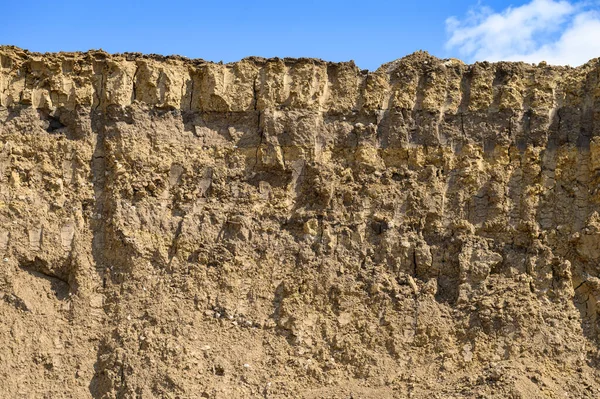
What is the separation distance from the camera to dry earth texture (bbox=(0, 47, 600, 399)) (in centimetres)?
1047

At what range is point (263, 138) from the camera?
37.8 ft

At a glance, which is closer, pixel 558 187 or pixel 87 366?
pixel 87 366

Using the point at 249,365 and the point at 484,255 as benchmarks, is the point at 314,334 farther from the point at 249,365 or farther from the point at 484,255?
the point at 484,255

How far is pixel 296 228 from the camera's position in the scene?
11.3 m

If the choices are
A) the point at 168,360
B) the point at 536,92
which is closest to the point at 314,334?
the point at 168,360

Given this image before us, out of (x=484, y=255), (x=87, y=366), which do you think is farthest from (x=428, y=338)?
(x=87, y=366)

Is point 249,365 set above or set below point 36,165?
below

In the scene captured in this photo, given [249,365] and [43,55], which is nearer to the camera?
[249,365]

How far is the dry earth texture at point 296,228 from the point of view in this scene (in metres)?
10.5

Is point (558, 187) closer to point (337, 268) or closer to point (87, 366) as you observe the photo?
point (337, 268)

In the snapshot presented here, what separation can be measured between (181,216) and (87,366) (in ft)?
7.05

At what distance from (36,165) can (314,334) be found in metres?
4.05

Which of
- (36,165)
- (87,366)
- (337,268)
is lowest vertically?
(87,366)

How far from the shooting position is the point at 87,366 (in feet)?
34.3
